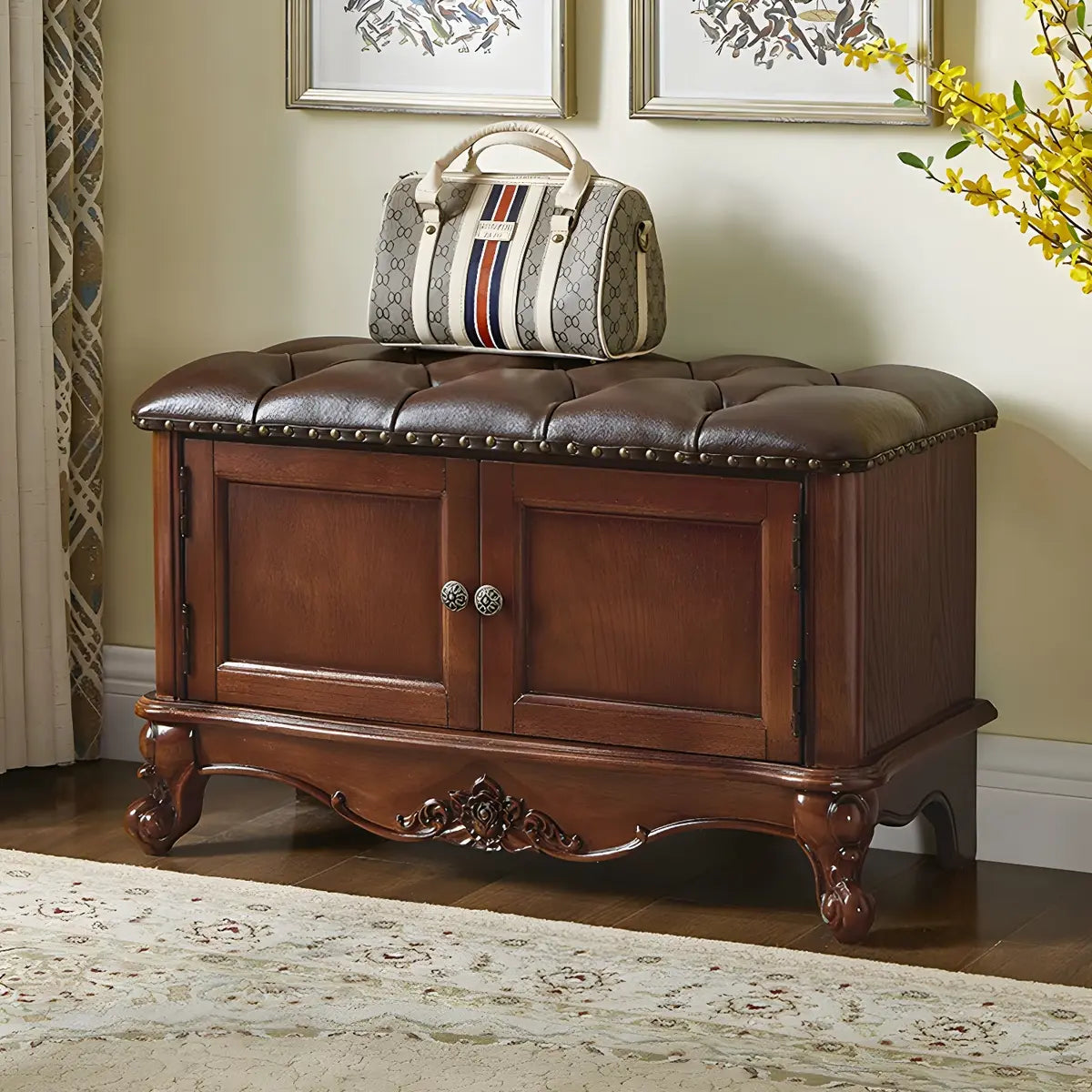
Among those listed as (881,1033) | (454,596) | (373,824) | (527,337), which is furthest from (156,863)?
(881,1033)

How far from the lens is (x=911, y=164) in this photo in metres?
2.65

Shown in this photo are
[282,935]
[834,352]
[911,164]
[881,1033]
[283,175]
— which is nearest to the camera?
[881,1033]

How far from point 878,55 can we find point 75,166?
1.35m

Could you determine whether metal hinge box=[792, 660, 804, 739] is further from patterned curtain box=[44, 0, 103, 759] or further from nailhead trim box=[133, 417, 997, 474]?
patterned curtain box=[44, 0, 103, 759]

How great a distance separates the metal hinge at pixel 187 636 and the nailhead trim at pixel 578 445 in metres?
0.26

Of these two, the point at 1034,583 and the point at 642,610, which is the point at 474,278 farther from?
the point at 1034,583

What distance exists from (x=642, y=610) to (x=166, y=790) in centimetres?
79

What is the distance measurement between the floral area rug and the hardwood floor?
0.29 feet

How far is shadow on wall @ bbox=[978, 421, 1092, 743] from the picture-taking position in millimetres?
2771

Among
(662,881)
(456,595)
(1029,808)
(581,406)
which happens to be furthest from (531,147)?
(1029,808)

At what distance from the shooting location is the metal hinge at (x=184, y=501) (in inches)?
108

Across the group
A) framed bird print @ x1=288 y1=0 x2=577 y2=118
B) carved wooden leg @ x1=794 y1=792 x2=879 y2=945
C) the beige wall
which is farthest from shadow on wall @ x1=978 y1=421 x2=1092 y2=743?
framed bird print @ x1=288 y1=0 x2=577 y2=118

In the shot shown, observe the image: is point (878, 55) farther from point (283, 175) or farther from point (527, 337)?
point (283, 175)

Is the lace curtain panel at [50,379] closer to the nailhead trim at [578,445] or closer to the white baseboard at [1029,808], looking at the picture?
the nailhead trim at [578,445]
